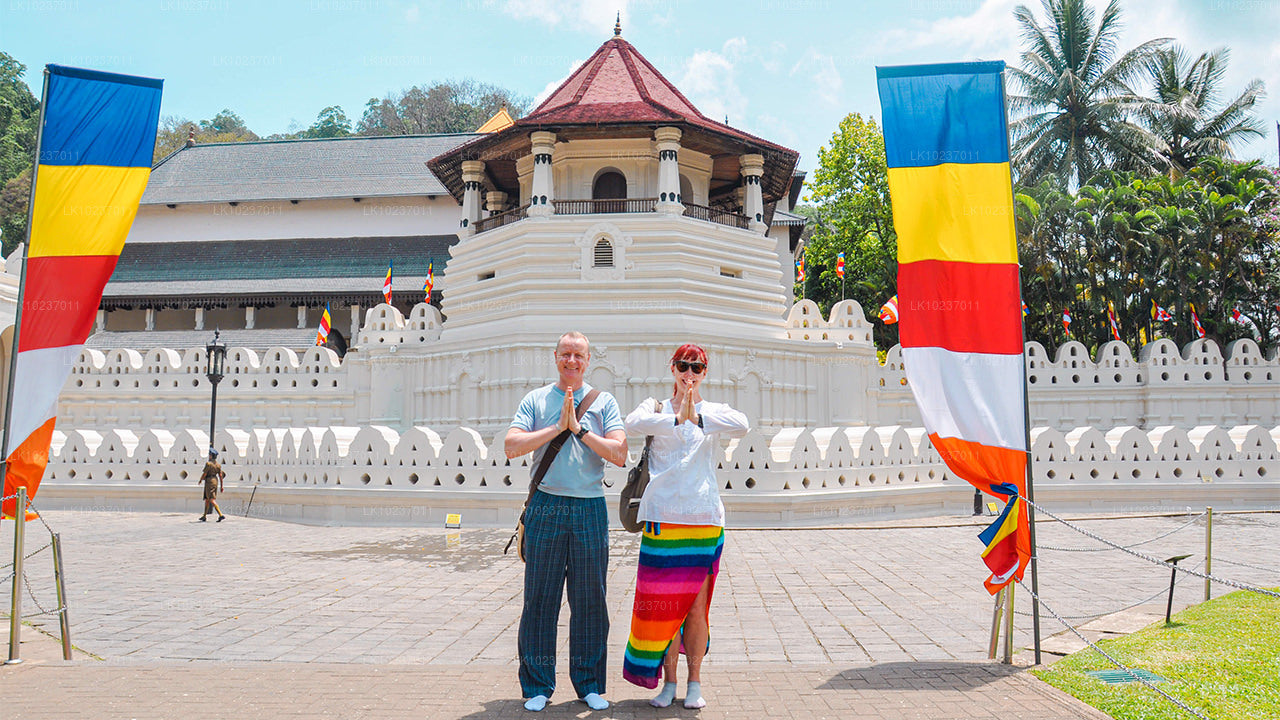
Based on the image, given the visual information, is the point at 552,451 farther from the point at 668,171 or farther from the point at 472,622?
the point at 668,171

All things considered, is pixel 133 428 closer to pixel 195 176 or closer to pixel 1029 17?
pixel 195 176

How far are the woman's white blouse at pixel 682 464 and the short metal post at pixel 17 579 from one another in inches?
167

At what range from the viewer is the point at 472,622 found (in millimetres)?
6715

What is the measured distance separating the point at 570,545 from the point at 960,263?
3306 millimetres

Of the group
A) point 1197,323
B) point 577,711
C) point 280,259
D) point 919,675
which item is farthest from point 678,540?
point 280,259

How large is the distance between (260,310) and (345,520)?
2660cm

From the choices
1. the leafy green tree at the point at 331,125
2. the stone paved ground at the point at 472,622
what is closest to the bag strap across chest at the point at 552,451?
the stone paved ground at the point at 472,622

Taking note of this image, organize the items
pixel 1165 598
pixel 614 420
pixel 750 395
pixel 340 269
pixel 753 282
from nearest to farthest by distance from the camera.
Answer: pixel 614 420
pixel 1165 598
pixel 750 395
pixel 753 282
pixel 340 269

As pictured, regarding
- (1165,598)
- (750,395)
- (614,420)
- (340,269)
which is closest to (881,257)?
(750,395)

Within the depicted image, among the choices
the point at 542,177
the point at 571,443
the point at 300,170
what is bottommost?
the point at 571,443

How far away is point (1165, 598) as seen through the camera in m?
7.41

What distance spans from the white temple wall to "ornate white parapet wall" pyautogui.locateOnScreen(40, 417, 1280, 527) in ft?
73.3

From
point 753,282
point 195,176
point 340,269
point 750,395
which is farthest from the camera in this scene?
point 195,176

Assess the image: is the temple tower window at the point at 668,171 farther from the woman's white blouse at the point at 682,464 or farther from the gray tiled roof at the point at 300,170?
the gray tiled roof at the point at 300,170
